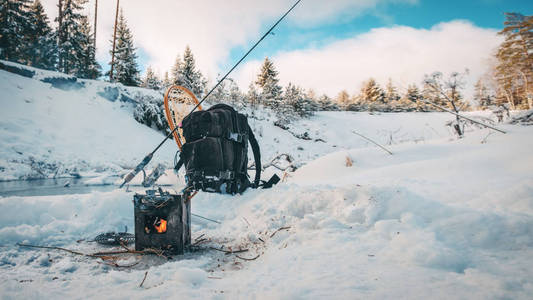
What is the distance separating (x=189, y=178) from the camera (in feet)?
10.5

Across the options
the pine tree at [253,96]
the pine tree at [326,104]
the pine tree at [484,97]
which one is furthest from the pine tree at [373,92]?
the pine tree at [253,96]

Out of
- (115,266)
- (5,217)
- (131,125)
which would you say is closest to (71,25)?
(131,125)

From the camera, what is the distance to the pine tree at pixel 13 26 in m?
19.4

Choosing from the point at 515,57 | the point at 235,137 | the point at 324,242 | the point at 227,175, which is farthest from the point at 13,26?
the point at 515,57

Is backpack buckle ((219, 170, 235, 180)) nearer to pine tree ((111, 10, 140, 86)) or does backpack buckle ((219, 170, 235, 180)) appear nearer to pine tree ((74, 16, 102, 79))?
pine tree ((111, 10, 140, 86))

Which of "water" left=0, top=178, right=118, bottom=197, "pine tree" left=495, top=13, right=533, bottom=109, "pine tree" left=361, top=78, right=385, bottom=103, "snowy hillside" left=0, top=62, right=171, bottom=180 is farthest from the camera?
"pine tree" left=361, top=78, right=385, bottom=103

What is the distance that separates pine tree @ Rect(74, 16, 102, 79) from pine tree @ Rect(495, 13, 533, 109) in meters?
30.4

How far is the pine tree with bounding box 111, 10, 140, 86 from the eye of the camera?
21453 millimetres

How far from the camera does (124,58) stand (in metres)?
21.7

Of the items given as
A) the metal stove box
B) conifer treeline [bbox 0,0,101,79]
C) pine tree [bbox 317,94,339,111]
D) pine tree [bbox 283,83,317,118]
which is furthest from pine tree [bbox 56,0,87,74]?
the metal stove box

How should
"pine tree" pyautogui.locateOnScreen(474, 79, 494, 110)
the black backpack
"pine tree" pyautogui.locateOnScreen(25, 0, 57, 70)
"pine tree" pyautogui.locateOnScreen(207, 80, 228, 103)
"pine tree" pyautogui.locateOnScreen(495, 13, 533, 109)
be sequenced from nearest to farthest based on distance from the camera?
the black backpack, "pine tree" pyautogui.locateOnScreen(495, 13, 533, 109), "pine tree" pyautogui.locateOnScreen(207, 80, 228, 103), "pine tree" pyautogui.locateOnScreen(25, 0, 57, 70), "pine tree" pyautogui.locateOnScreen(474, 79, 494, 110)

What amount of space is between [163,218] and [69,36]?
2696cm

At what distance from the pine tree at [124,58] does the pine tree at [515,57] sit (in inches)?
1024

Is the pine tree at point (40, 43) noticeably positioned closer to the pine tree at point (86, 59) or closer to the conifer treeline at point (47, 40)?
the conifer treeline at point (47, 40)
